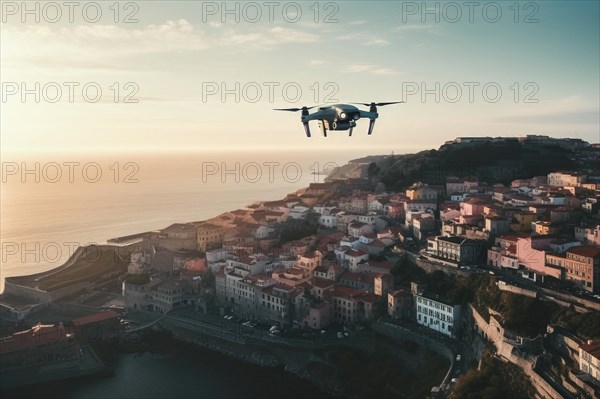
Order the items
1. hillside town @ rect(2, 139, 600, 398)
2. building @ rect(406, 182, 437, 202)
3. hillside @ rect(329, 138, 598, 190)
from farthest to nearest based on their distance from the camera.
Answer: hillside @ rect(329, 138, 598, 190) < building @ rect(406, 182, 437, 202) < hillside town @ rect(2, 139, 600, 398)

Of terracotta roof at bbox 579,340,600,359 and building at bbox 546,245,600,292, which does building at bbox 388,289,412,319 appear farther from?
terracotta roof at bbox 579,340,600,359

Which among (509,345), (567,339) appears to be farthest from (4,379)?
(567,339)

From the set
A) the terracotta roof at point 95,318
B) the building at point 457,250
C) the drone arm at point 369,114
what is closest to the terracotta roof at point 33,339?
the terracotta roof at point 95,318

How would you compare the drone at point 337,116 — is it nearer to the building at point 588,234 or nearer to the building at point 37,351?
the building at point 588,234

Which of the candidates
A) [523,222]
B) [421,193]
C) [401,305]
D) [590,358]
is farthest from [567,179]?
[590,358]

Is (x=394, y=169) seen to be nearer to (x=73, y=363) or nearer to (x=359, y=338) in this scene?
(x=359, y=338)

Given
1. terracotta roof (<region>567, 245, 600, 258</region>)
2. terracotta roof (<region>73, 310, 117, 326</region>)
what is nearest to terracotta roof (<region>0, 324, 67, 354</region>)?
terracotta roof (<region>73, 310, 117, 326</region>)
